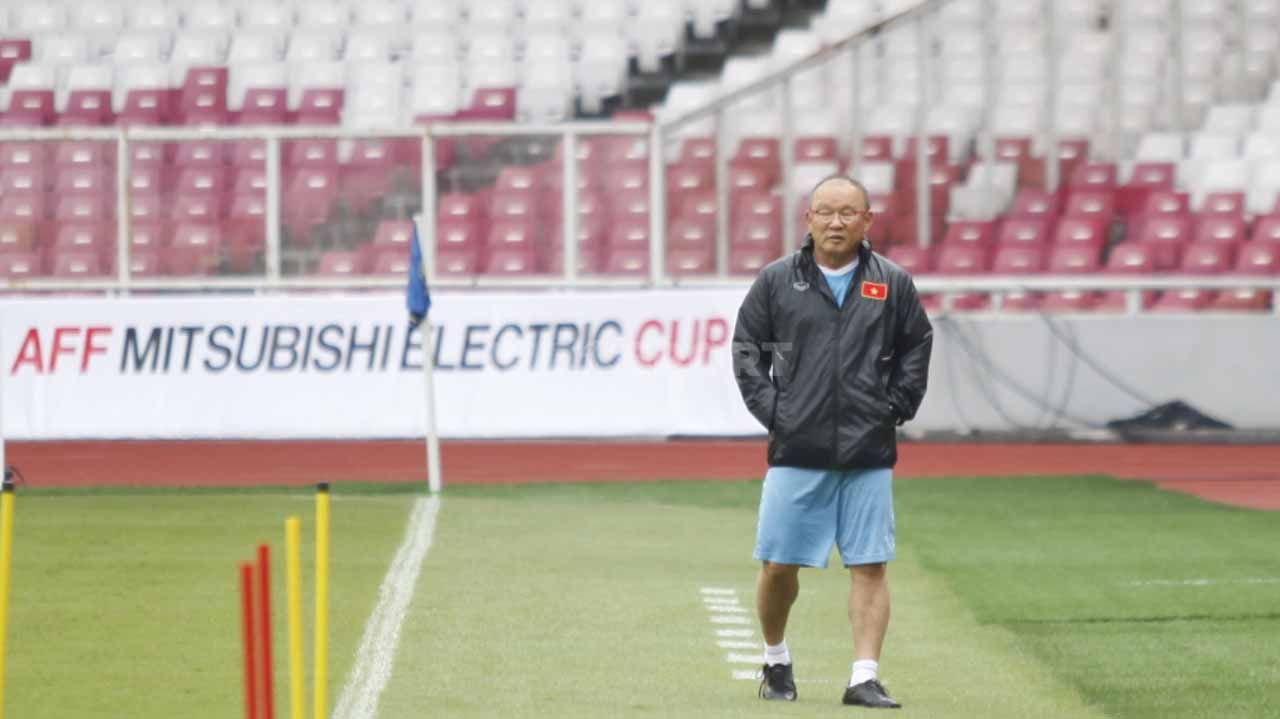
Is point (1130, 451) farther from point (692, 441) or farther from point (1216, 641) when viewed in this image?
point (1216, 641)

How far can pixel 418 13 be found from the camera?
29969 mm

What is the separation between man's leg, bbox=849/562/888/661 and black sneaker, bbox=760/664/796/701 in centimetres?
32

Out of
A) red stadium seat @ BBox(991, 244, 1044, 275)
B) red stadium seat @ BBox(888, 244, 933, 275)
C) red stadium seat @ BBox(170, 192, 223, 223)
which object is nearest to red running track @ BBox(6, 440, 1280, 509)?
red stadium seat @ BBox(888, 244, 933, 275)

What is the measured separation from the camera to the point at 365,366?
804 inches

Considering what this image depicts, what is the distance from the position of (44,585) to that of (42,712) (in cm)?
385

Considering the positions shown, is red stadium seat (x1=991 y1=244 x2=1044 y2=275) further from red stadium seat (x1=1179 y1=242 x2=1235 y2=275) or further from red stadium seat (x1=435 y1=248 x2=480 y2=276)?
red stadium seat (x1=435 y1=248 x2=480 y2=276)

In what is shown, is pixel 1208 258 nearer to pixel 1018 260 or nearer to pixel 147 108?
pixel 1018 260

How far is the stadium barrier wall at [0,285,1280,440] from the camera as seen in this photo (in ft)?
66.4

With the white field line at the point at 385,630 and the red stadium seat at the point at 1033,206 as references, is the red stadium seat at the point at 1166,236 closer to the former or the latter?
the red stadium seat at the point at 1033,206

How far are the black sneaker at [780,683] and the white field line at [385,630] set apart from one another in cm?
142

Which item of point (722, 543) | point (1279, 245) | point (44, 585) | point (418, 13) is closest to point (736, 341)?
point (44, 585)

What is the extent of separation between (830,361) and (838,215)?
0.52 metres

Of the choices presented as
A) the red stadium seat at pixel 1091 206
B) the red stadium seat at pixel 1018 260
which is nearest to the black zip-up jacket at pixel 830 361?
the red stadium seat at pixel 1018 260

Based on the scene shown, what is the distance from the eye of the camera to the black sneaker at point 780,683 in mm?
8703
